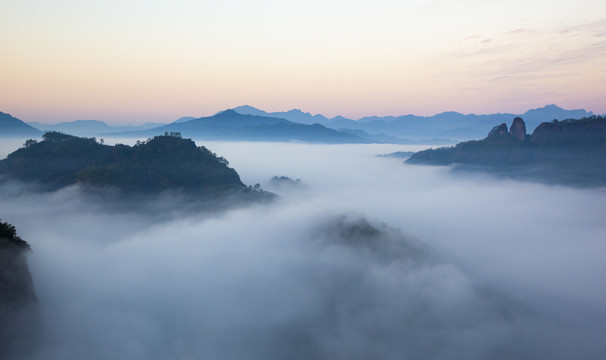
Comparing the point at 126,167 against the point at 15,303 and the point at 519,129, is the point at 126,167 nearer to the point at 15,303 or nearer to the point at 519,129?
the point at 15,303

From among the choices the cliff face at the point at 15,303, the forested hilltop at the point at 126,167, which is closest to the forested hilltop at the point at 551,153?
the forested hilltop at the point at 126,167

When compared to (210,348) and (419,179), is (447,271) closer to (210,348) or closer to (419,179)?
(210,348)

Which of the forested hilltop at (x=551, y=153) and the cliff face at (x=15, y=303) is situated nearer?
the cliff face at (x=15, y=303)

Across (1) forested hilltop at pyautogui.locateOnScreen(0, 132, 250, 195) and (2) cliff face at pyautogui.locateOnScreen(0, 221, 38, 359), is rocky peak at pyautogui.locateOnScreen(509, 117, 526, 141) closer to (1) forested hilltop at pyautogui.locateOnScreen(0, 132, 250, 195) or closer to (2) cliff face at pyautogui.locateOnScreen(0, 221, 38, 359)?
(1) forested hilltop at pyautogui.locateOnScreen(0, 132, 250, 195)

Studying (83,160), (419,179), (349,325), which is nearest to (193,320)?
(349,325)

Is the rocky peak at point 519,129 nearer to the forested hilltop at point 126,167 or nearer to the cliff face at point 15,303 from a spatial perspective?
the forested hilltop at point 126,167
